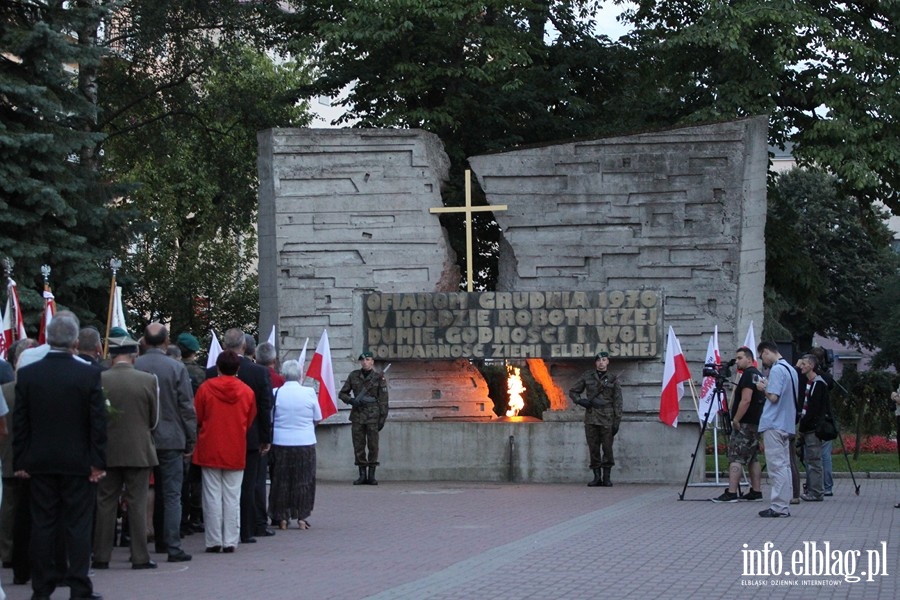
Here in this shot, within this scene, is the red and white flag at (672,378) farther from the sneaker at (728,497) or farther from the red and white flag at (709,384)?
the sneaker at (728,497)

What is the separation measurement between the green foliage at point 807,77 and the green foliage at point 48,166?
1013 centimetres

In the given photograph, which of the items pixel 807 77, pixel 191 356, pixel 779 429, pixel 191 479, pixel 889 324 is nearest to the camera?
pixel 191 356

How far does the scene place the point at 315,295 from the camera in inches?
831

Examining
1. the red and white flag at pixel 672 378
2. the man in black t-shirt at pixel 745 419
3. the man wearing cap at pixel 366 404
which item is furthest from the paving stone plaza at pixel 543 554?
the man wearing cap at pixel 366 404

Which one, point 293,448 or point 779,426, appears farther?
point 779,426

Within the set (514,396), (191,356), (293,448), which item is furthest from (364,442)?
(191,356)

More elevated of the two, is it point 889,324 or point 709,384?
point 889,324

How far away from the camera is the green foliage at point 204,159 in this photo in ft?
106

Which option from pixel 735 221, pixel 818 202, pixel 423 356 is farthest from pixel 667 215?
pixel 818 202

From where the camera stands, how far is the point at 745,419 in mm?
16734

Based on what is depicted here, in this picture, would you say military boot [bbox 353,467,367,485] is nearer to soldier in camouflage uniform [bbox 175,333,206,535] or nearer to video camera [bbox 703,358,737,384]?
video camera [bbox 703,358,737,384]

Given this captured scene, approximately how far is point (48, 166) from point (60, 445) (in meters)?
12.7

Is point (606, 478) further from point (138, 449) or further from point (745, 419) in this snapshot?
point (138, 449)

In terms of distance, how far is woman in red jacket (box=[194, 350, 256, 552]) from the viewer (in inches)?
486
